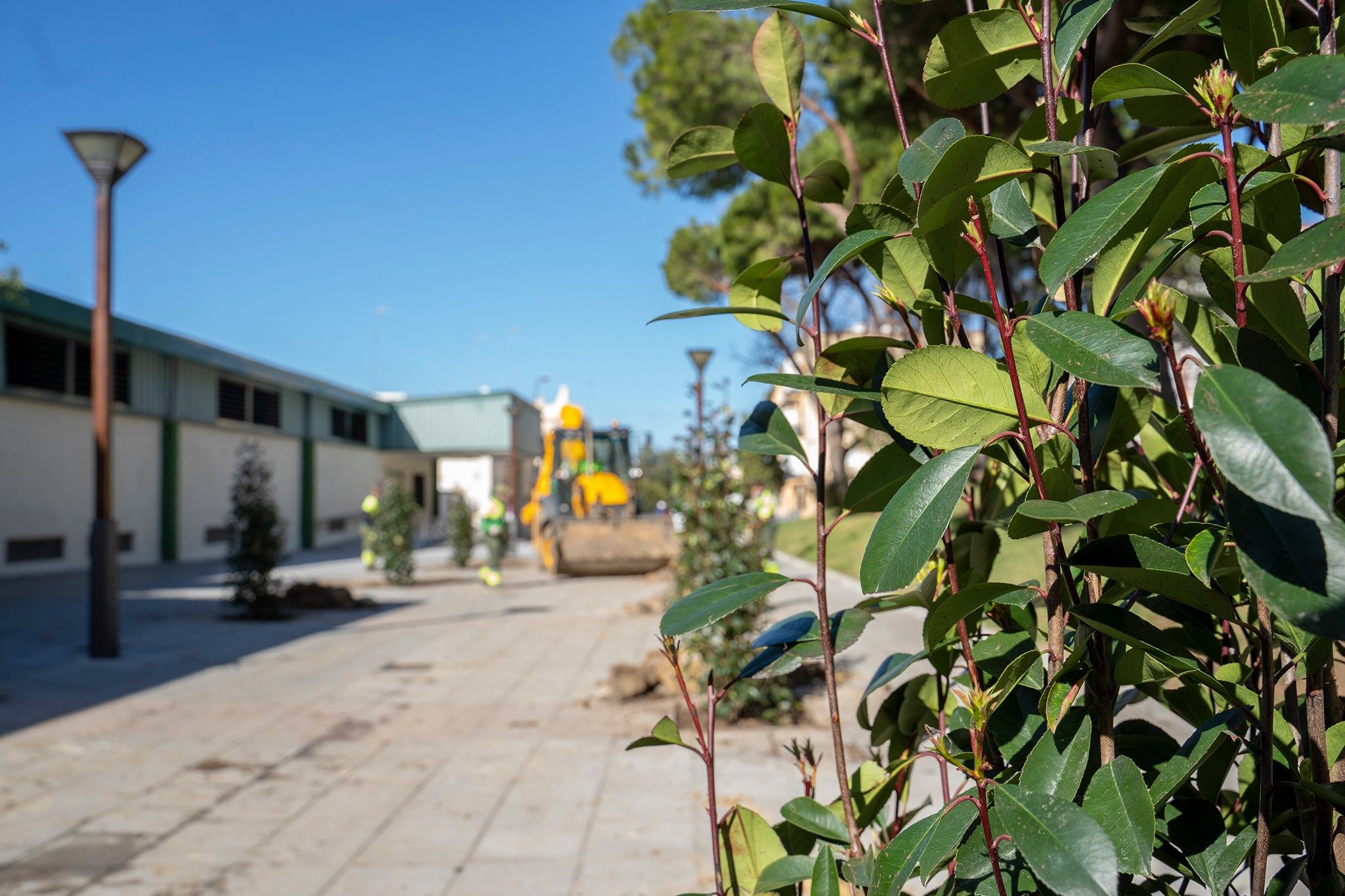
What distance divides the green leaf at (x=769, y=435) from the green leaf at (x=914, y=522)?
1.07 ft

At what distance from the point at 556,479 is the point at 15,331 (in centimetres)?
917

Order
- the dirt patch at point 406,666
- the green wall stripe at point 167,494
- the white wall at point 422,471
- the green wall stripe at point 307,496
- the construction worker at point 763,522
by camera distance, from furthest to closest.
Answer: the white wall at point 422,471
the green wall stripe at point 307,496
the green wall stripe at point 167,494
the dirt patch at point 406,666
the construction worker at point 763,522

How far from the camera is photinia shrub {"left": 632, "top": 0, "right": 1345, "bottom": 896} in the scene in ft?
1.93

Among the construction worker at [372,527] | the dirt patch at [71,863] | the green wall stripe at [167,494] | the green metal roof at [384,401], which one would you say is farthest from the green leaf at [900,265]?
the green wall stripe at [167,494]

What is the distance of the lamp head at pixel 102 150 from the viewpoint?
764cm

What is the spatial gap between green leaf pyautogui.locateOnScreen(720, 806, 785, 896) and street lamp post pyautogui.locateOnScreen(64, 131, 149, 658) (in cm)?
825

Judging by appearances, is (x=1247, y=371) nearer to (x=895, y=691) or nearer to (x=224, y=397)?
(x=895, y=691)

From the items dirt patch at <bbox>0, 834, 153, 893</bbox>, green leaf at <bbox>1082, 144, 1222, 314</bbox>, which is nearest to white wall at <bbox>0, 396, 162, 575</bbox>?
dirt patch at <bbox>0, 834, 153, 893</bbox>

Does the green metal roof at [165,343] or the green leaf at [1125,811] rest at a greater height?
the green metal roof at [165,343]

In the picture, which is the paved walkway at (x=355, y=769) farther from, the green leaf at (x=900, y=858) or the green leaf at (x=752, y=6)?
the green leaf at (x=752, y=6)

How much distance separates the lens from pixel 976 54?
2.81ft

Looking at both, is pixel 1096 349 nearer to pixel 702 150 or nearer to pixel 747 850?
pixel 702 150

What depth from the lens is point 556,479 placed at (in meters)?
16.6

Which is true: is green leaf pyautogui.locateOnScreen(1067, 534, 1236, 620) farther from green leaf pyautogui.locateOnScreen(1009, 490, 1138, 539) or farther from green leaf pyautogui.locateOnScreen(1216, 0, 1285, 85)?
green leaf pyautogui.locateOnScreen(1216, 0, 1285, 85)
